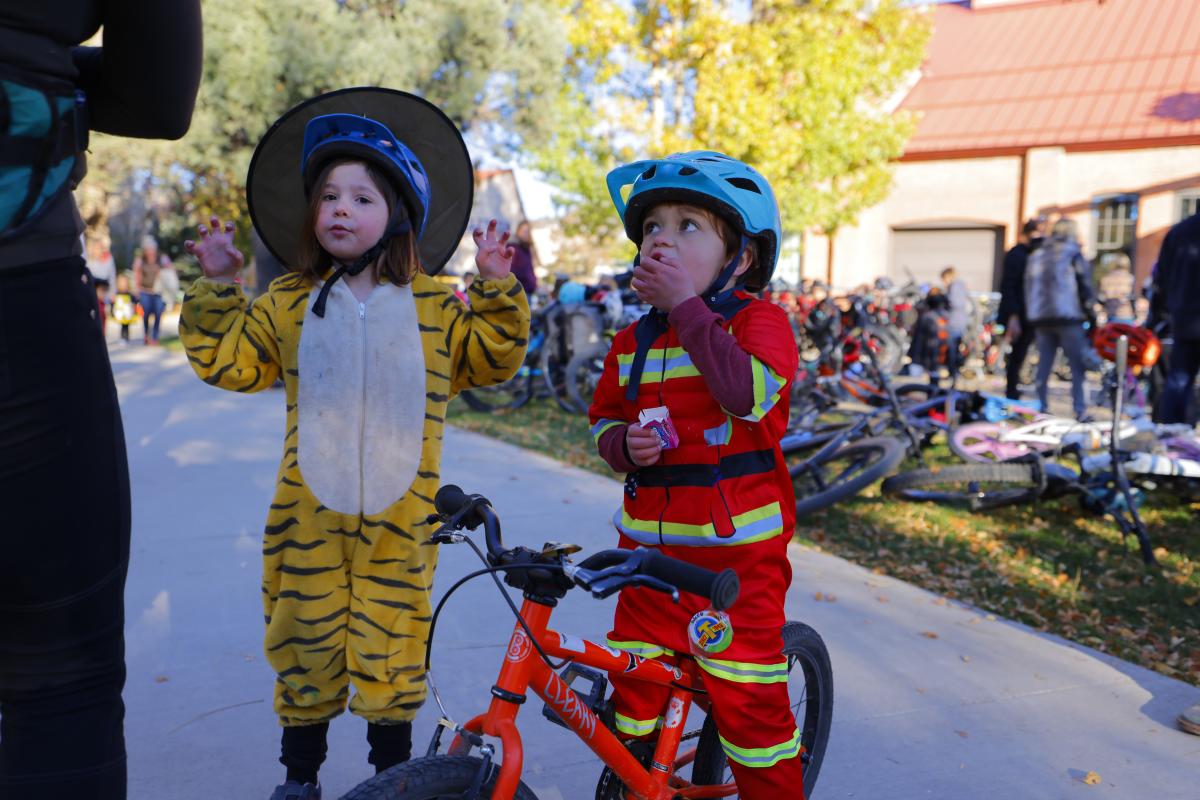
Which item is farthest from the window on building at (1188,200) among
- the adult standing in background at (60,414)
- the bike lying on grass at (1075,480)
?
the adult standing in background at (60,414)

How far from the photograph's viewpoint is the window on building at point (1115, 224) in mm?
21438

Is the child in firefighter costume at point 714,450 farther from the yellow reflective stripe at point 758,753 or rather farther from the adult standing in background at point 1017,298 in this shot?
the adult standing in background at point 1017,298

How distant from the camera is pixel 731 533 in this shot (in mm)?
2152

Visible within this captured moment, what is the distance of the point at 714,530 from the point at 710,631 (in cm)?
24

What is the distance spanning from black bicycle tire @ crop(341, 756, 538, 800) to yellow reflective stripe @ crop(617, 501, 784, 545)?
69 centimetres

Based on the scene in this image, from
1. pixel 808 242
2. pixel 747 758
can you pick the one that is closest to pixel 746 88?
pixel 808 242

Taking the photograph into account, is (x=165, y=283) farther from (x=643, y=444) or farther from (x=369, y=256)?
(x=643, y=444)

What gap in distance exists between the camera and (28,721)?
149cm

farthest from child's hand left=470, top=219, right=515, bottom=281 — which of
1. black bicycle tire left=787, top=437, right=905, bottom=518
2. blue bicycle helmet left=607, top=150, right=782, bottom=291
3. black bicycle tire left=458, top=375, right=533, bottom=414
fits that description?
black bicycle tire left=458, top=375, right=533, bottom=414

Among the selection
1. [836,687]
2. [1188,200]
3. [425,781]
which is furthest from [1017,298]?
[1188,200]

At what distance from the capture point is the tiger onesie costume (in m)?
2.35

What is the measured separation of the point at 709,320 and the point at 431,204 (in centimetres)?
110

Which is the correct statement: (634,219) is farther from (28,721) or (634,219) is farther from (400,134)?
(28,721)

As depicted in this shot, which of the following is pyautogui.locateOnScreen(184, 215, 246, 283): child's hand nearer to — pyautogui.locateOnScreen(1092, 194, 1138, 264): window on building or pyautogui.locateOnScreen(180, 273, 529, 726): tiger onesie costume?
pyautogui.locateOnScreen(180, 273, 529, 726): tiger onesie costume
